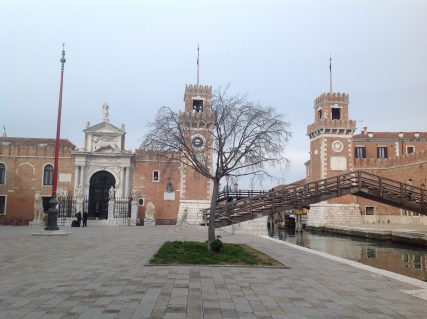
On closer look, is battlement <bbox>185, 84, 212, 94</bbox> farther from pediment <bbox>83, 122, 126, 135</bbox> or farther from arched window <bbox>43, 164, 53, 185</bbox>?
arched window <bbox>43, 164, 53, 185</bbox>

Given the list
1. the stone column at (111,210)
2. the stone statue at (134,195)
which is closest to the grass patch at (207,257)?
the stone column at (111,210)

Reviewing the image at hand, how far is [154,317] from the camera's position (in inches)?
209

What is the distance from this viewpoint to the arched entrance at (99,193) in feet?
106

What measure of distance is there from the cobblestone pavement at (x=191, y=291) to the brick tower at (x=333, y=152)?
27785 mm

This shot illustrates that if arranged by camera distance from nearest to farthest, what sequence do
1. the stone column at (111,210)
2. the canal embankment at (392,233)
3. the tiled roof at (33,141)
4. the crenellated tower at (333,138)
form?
the canal embankment at (392,233)
the stone column at (111,210)
the tiled roof at (33,141)
the crenellated tower at (333,138)

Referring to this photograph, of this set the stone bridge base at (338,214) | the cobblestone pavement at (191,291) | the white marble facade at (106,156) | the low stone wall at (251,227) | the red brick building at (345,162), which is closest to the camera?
the cobblestone pavement at (191,291)

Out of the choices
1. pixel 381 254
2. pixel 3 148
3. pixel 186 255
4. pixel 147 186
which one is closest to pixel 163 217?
pixel 147 186

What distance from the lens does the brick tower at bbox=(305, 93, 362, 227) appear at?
3709 centimetres

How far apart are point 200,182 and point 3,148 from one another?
17006 millimetres

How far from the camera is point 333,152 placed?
3828cm

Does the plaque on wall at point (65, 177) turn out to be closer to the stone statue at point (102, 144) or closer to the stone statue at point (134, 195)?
the stone statue at point (102, 144)

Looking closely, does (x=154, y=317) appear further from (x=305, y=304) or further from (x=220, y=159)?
(x=220, y=159)

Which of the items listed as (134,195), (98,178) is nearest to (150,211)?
(134,195)

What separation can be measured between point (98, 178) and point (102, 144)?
2.95 meters
